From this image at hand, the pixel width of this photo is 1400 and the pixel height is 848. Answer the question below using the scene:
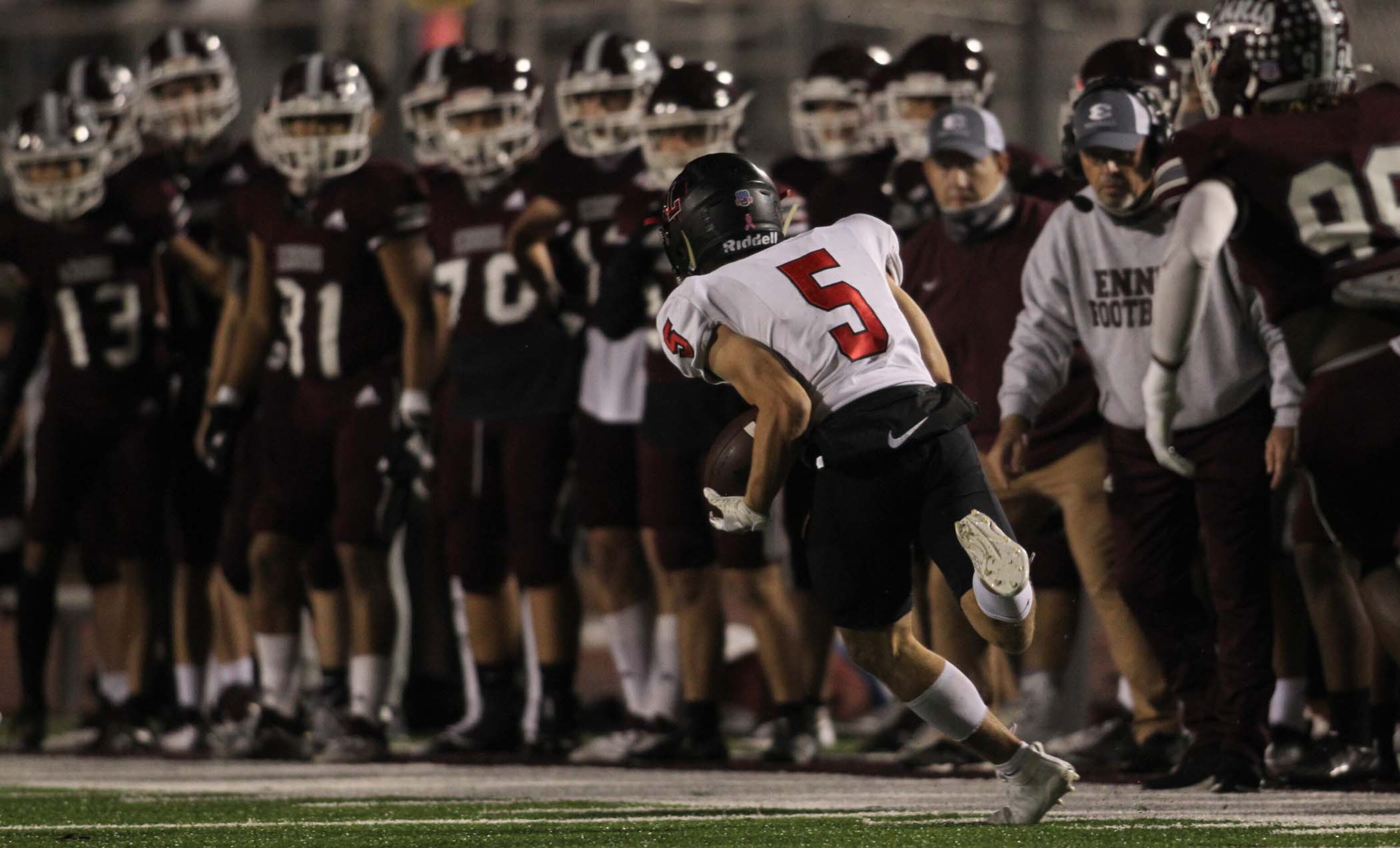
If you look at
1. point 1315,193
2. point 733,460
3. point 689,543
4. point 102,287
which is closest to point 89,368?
point 102,287

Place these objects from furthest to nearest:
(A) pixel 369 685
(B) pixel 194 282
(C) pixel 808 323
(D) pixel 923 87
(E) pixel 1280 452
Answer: (B) pixel 194 282 < (A) pixel 369 685 < (D) pixel 923 87 < (E) pixel 1280 452 < (C) pixel 808 323

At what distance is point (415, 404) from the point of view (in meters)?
6.93

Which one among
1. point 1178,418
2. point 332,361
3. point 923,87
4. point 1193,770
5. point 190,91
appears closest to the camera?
point 1193,770

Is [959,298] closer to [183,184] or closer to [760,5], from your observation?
[183,184]

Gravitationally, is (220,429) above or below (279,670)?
above

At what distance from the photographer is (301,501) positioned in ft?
22.9

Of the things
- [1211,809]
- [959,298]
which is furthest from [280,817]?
[959,298]

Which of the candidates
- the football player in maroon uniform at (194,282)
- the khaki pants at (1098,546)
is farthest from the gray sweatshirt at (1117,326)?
the football player in maroon uniform at (194,282)

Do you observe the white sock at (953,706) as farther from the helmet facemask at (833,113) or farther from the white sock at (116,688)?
the white sock at (116,688)

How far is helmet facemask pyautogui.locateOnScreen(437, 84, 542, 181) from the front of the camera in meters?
7.10

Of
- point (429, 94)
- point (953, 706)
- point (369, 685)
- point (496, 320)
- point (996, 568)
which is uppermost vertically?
A: point (429, 94)

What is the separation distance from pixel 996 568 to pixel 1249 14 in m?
1.37

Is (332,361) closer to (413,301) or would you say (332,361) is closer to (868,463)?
(413,301)

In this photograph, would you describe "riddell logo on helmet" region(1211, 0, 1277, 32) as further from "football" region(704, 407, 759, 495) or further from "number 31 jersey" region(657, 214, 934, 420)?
"football" region(704, 407, 759, 495)
